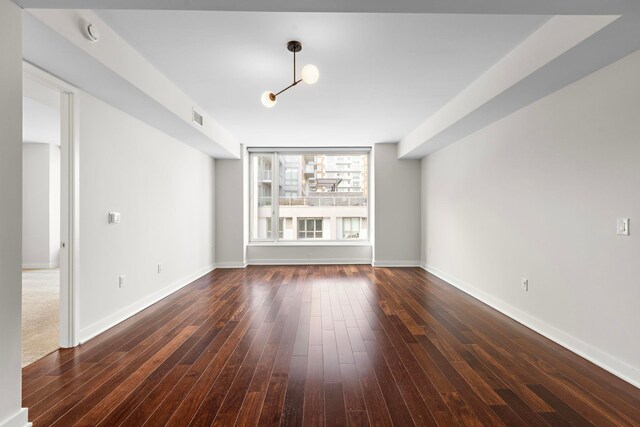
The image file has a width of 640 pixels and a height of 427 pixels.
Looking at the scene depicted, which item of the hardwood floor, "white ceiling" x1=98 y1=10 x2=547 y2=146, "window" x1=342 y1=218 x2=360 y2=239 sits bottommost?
the hardwood floor

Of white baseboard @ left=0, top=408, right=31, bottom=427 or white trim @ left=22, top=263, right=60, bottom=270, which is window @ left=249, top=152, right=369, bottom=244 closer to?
white trim @ left=22, top=263, right=60, bottom=270

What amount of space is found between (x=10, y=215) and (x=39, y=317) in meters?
2.48

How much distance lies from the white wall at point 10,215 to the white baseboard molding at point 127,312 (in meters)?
1.27

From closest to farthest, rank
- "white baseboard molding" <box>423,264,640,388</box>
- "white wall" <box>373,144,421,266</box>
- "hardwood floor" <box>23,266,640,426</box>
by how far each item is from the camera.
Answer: "hardwood floor" <box>23,266,640,426</box> < "white baseboard molding" <box>423,264,640,388</box> < "white wall" <box>373,144,421,266</box>

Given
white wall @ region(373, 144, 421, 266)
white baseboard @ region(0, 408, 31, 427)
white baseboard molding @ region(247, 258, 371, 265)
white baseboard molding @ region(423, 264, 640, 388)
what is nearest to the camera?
white baseboard @ region(0, 408, 31, 427)

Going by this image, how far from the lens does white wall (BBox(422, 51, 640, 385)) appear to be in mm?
2227

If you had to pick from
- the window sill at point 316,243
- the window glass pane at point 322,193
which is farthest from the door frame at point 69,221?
the window glass pane at point 322,193

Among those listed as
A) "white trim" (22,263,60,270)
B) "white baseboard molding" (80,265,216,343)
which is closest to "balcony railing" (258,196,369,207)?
"white baseboard molding" (80,265,216,343)

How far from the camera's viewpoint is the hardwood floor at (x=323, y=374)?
1.78m

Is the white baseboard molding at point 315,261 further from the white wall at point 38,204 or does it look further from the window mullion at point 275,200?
the white wall at point 38,204

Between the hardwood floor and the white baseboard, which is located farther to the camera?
the hardwood floor

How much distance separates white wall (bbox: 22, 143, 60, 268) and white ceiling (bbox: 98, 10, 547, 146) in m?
4.38

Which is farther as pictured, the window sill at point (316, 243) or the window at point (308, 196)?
the window at point (308, 196)

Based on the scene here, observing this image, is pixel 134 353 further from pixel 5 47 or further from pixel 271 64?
pixel 271 64
